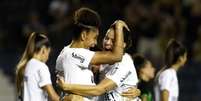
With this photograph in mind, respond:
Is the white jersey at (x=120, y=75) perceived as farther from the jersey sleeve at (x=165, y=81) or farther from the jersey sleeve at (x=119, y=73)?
the jersey sleeve at (x=165, y=81)

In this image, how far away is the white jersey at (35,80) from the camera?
35.8 feet

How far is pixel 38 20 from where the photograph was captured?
65.8 feet

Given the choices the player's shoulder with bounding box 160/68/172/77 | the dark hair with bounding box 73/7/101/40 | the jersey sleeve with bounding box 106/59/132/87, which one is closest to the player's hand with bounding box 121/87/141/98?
the jersey sleeve with bounding box 106/59/132/87

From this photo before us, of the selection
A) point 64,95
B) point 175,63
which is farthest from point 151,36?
point 64,95

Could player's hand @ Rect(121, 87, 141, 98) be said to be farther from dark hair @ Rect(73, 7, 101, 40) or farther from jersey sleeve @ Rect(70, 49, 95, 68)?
dark hair @ Rect(73, 7, 101, 40)

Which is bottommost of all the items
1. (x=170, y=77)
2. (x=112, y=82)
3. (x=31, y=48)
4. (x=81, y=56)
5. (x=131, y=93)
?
(x=131, y=93)

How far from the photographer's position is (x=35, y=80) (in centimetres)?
1098

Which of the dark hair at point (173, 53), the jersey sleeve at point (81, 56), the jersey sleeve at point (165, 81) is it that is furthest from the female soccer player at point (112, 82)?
the dark hair at point (173, 53)

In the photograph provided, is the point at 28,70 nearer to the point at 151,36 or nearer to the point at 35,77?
the point at 35,77

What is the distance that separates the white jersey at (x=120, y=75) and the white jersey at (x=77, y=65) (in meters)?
0.19

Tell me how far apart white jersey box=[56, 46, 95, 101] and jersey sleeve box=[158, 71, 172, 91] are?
80.2 inches

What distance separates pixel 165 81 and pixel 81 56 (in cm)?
221

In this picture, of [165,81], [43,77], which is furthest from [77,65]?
[165,81]

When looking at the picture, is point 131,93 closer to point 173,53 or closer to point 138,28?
point 173,53
